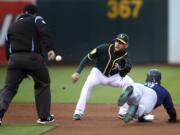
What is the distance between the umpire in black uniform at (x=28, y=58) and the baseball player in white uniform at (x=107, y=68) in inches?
32.9

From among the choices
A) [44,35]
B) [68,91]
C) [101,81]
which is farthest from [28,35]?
[68,91]

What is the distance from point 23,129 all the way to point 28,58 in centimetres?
116

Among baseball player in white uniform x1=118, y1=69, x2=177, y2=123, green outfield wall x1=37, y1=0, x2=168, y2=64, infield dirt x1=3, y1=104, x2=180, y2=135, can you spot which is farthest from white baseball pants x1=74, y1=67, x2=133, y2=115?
green outfield wall x1=37, y1=0, x2=168, y2=64

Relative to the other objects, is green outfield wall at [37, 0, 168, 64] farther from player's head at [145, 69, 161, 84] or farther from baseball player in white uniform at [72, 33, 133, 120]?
player's head at [145, 69, 161, 84]

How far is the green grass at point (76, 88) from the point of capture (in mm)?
17016

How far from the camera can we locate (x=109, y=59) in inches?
510

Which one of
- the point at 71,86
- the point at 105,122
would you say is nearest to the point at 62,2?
the point at 71,86

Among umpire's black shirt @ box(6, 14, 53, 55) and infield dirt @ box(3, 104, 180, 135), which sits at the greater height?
umpire's black shirt @ box(6, 14, 53, 55)

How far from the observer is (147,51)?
1030 inches

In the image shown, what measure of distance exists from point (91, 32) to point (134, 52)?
163cm

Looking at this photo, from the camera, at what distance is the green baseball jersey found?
1290cm

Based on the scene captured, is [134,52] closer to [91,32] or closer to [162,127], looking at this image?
[91,32]

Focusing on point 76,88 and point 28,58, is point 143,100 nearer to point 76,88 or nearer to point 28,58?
point 28,58

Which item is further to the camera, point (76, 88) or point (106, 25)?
point (106, 25)
